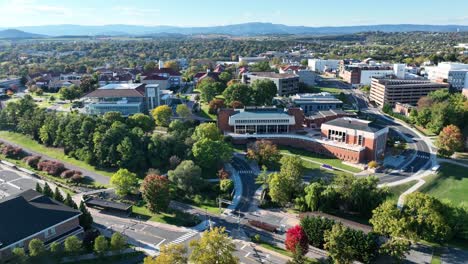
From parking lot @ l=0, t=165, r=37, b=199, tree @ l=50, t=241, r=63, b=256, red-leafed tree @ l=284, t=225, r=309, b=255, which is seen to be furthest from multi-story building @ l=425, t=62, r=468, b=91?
tree @ l=50, t=241, r=63, b=256

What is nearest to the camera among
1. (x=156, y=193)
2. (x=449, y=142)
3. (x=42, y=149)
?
(x=156, y=193)

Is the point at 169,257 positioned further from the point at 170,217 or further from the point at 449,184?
the point at 449,184

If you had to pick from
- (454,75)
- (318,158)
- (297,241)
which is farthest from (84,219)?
(454,75)

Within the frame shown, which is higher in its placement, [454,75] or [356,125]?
[454,75]

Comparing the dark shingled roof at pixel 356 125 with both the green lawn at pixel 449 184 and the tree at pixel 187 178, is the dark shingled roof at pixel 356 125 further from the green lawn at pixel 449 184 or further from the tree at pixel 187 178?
the tree at pixel 187 178

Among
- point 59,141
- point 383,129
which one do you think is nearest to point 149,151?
point 59,141

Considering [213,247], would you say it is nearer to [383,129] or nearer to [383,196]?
[383,196]

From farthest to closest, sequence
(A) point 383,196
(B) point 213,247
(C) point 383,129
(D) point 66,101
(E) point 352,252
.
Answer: (D) point 66,101 < (C) point 383,129 < (A) point 383,196 < (E) point 352,252 < (B) point 213,247
